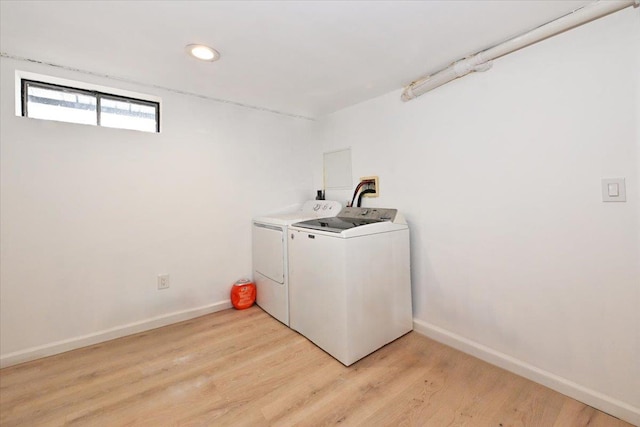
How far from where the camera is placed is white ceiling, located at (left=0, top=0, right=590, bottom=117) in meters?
1.34

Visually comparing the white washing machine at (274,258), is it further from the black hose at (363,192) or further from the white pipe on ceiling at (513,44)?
the white pipe on ceiling at (513,44)

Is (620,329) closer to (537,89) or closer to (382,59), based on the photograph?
(537,89)

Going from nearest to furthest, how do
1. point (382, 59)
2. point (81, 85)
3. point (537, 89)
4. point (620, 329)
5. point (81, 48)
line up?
point (620, 329) → point (537, 89) → point (81, 48) → point (382, 59) → point (81, 85)

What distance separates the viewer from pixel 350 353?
5.78ft

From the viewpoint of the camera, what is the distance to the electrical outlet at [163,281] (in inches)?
90.9

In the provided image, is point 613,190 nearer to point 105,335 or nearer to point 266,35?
point 266,35

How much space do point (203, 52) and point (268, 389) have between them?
2137 mm

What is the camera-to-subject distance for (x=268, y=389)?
1.56 metres

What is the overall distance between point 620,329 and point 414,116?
179cm

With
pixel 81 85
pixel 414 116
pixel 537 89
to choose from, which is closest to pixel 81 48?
pixel 81 85

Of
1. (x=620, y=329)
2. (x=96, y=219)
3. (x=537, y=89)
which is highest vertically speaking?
(x=537, y=89)

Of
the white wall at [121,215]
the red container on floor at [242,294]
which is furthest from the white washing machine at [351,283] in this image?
the white wall at [121,215]

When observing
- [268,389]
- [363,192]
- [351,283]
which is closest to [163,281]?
[268,389]

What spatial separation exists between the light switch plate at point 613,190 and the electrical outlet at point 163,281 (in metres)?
3.03
